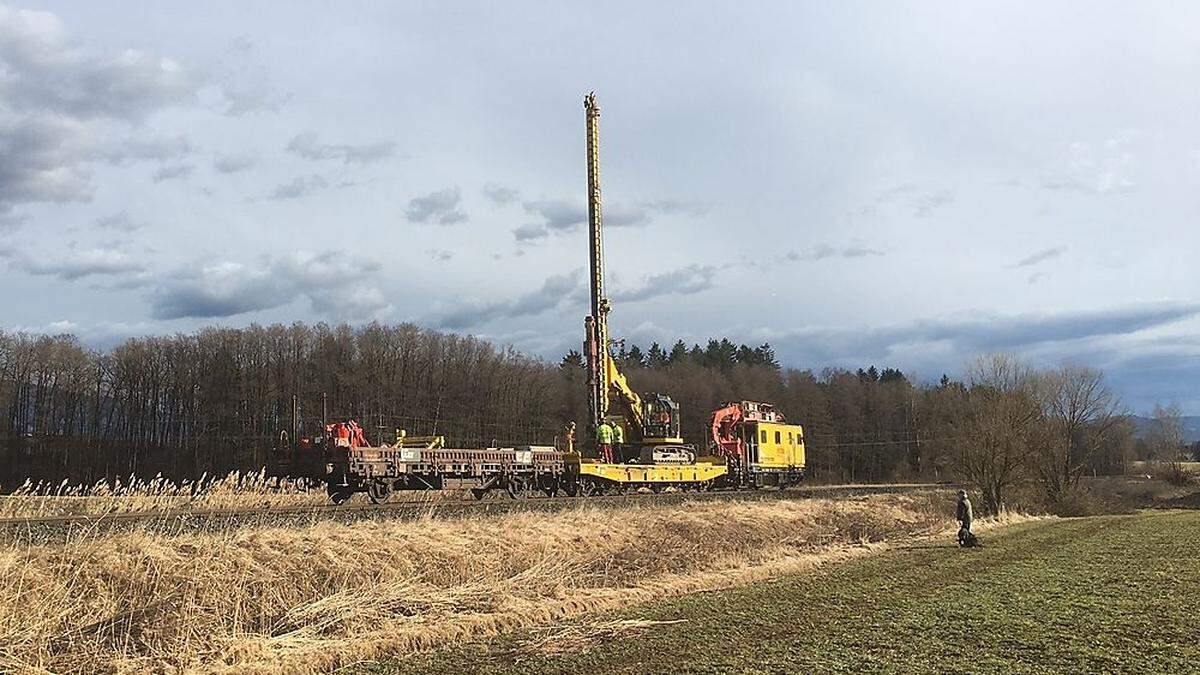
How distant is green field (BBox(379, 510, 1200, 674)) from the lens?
9023mm

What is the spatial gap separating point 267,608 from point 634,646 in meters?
4.13

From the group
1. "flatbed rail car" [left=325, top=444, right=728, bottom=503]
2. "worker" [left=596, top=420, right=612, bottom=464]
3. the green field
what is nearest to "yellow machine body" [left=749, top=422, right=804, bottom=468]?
"flatbed rail car" [left=325, top=444, right=728, bottom=503]

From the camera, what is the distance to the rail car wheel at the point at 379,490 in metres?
24.6

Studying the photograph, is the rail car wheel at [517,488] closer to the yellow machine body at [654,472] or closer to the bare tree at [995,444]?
the yellow machine body at [654,472]

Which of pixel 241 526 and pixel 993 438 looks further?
pixel 993 438

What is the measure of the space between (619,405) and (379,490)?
15.3 metres

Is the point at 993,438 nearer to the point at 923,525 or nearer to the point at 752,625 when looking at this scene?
the point at 923,525

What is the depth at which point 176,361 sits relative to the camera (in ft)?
263

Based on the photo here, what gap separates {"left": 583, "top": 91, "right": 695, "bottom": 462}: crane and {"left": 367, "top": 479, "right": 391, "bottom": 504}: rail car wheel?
12.6 meters

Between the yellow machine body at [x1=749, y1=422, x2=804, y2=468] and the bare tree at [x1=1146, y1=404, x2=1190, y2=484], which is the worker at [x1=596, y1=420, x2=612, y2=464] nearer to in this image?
the yellow machine body at [x1=749, y1=422, x2=804, y2=468]

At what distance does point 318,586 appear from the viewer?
11.2 meters

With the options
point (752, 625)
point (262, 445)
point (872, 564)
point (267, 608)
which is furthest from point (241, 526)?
point (262, 445)

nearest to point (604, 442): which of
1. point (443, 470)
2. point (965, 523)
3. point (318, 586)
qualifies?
point (443, 470)

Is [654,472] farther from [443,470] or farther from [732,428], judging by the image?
[443,470]
